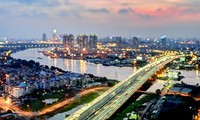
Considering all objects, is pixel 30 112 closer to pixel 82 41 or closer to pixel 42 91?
pixel 42 91

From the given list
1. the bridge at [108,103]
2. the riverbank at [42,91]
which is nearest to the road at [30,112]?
the riverbank at [42,91]

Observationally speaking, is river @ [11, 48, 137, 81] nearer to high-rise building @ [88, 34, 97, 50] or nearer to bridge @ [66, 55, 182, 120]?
bridge @ [66, 55, 182, 120]

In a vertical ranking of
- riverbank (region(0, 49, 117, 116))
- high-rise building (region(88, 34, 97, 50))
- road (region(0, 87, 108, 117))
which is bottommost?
road (region(0, 87, 108, 117))

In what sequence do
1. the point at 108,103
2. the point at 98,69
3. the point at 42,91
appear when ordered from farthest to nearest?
the point at 98,69 < the point at 42,91 < the point at 108,103

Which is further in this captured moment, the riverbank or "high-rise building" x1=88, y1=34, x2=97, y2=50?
"high-rise building" x1=88, y1=34, x2=97, y2=50

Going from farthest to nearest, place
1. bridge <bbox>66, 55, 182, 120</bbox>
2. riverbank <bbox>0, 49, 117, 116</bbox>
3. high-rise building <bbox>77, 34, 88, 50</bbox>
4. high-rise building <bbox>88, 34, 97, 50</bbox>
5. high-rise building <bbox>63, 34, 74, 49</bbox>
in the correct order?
high-rise building <bbox>63, 34, 74, 49</bbox>
high-rise building <bbox>77, 34, 88, 50</bbox>
high-rise building <bbox>88, 34, 97, 50</bbox>
riverbank <bbox>0, 49, 117, 116</bbox>
bridge <bbox>66, 55, 182, 120</bbox>

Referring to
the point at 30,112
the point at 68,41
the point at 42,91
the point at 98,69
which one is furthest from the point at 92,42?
the point at 30,112

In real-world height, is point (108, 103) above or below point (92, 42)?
below

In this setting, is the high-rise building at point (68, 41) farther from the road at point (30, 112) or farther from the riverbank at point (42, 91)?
the road at point (30, 112)

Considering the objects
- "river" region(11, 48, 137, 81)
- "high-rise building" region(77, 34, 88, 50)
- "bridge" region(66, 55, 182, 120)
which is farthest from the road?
"high-rise building" region(77, 34, 88, 50)

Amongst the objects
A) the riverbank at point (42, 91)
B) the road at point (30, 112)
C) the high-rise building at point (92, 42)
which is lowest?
the road at point (30, 112)

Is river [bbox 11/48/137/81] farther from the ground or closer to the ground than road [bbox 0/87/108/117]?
farther from the ground

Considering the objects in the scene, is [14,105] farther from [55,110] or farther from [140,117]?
[140,117]
